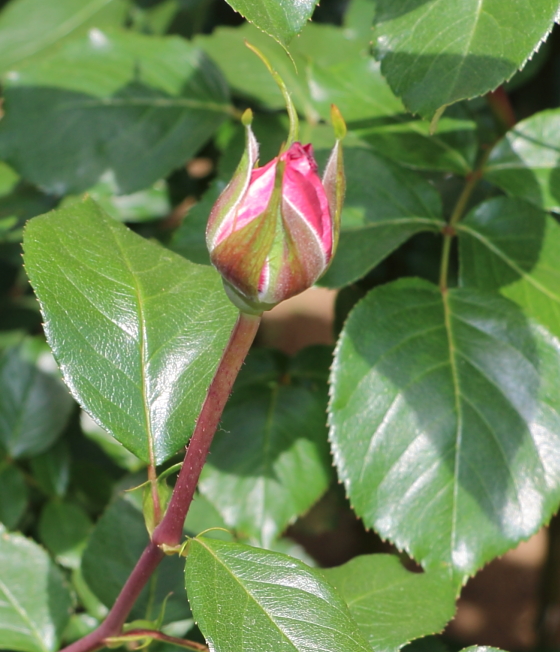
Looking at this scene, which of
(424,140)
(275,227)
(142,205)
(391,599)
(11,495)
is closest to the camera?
(275,227)

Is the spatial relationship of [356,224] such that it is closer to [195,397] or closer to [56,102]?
[195,397]

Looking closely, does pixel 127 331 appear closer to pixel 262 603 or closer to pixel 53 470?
pixel 262 603

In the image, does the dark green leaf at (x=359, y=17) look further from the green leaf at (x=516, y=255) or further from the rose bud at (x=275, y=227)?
the rose bud at (x=275, y=227)

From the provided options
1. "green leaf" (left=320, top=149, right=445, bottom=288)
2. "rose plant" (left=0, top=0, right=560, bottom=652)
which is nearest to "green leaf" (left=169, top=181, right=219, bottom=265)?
"rose plant" (left=0, top=0, right=560, bottom=652)

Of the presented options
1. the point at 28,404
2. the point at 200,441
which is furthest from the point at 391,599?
the point at 28,404

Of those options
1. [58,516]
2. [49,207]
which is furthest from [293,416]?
[49,207]

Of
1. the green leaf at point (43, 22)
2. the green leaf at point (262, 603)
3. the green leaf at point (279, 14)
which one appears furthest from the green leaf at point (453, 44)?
the green leaf at point (43, 22)
